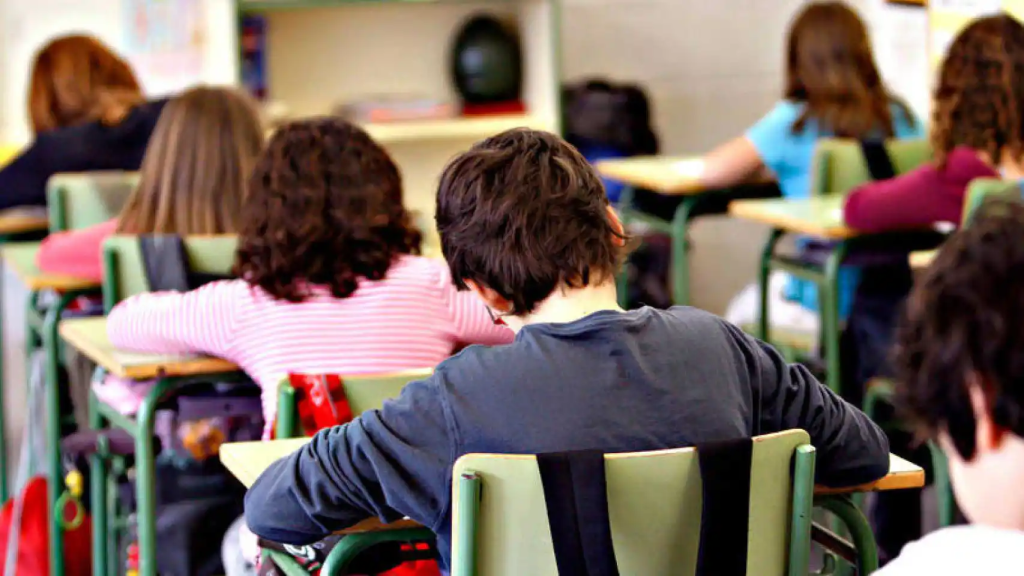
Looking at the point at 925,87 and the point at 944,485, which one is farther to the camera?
the point at 925,87

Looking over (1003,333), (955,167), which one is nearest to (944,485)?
(955,167)

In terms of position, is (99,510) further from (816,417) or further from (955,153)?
(955,153)

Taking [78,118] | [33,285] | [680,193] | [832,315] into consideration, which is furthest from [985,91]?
[78,118]

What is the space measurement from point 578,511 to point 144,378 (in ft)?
4.67

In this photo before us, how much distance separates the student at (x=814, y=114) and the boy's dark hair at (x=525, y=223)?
8.75 ft

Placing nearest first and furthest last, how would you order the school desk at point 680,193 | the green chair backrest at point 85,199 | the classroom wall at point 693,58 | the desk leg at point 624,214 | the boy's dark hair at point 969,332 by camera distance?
the boy's dark hair at point 969,332 → the green chair backrest at point 85,199 → the school desk at point 680,193 → the desk leg at point 624,214 → the classroom wall at point 693,58

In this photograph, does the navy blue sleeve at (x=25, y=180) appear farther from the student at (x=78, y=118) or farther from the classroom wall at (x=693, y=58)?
the classroom wall at (x=693, y=58)

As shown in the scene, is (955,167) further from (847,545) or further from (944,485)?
(847,545)

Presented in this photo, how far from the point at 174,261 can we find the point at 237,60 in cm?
295

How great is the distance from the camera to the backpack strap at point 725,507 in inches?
66.2

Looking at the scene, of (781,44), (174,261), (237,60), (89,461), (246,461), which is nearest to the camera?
(246,461)

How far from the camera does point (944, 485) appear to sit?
10.6 ft

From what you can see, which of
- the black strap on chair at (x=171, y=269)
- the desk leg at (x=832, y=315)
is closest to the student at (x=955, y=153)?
the desk leg at (x=832, y=315)

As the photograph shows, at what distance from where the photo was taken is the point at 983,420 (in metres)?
1.16
